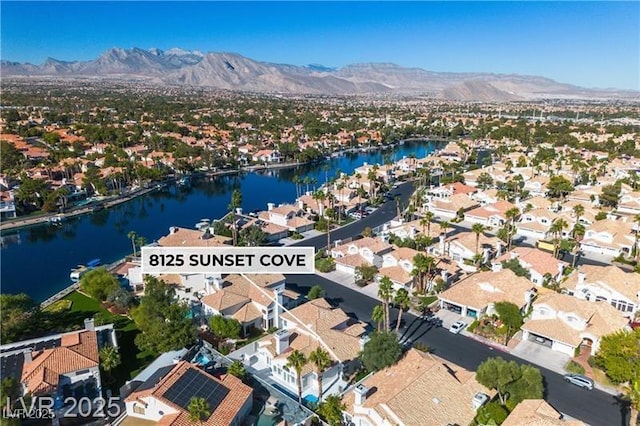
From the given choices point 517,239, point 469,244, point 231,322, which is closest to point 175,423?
point 231,322

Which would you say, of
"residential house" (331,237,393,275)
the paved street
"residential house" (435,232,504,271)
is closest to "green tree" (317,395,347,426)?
the paved street

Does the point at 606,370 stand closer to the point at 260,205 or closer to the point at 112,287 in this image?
the point at 112,287

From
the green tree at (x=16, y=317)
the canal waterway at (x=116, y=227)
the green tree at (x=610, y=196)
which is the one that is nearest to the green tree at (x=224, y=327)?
the green tree at (x=16, y=317)

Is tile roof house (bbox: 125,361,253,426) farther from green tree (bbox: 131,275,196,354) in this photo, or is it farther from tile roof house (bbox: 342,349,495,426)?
tile roof house (bbox: 342,349,495,426)

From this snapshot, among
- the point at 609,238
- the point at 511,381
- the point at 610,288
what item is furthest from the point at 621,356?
the point at 609,238

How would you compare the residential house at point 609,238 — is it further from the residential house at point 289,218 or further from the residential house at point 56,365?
the residential house at point 56,365

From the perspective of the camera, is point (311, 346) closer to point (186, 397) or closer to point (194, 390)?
point (194, 390)
